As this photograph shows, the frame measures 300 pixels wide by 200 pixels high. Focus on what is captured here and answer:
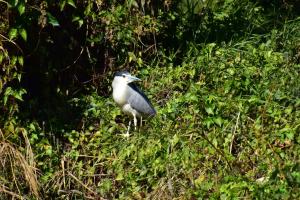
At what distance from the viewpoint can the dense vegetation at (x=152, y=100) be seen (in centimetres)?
659

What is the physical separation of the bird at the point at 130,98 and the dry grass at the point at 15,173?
1098 mm

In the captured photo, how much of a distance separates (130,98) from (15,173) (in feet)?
4.63

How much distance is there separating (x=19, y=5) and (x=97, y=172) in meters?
1.72

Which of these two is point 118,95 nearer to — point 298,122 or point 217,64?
point 217,64

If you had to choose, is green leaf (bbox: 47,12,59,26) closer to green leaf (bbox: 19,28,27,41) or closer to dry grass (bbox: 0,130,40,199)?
green leaf (bbox: 19,28,27,41)

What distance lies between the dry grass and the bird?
110 cm

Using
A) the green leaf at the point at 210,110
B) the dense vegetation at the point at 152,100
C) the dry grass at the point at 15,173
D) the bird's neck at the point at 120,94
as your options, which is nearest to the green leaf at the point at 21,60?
the dense vegetation at the point at 152,100

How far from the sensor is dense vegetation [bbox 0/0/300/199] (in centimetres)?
659

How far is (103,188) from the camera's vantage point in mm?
7047

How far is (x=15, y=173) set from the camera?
6949 millimetres

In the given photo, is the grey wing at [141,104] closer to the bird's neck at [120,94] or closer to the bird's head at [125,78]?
Answer: the bird's neck at [120,94]

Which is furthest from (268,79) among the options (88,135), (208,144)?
(88,135)

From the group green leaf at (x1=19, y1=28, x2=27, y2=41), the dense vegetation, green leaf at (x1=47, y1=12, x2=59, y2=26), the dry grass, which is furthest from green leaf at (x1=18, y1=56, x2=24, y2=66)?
the dry grass

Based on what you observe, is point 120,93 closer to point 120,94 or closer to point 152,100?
point 120,94
